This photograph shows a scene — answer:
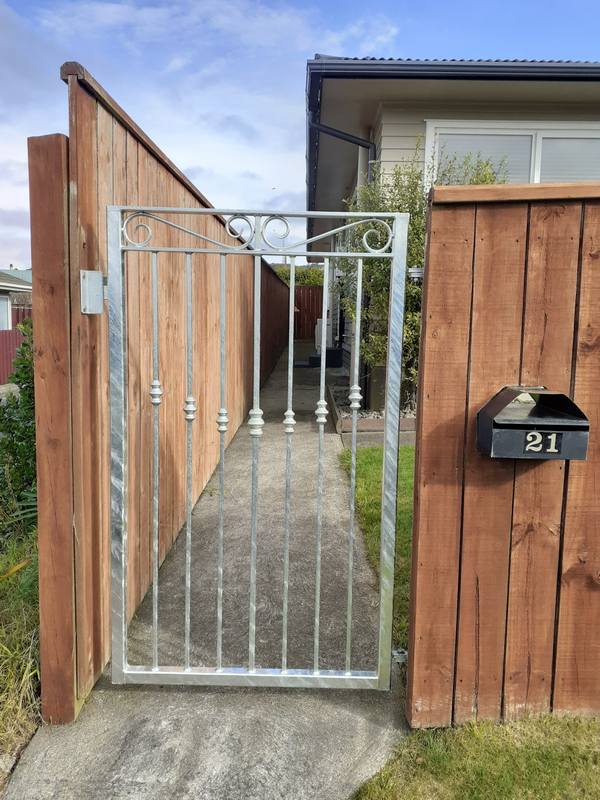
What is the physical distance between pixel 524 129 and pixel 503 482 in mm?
5717

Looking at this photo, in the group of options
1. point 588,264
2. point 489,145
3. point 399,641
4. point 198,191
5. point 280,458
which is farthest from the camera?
point 489,145

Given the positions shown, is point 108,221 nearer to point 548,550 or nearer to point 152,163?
point 152,163

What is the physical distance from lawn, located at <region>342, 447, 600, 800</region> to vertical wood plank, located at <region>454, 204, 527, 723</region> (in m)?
0.11

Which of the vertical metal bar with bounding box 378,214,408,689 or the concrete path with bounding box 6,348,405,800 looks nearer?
the concrete path with bounding box 6,348,405,800

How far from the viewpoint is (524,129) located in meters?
6.35

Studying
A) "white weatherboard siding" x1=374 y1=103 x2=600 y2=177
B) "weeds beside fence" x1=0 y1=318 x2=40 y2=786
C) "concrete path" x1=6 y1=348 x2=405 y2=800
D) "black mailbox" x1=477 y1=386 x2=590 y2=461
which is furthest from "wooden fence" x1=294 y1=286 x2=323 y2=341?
"black mailbox" x1=477 y1=386 x2=590 y2=461

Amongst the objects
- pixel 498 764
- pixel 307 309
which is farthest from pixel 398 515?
pixel 307 309

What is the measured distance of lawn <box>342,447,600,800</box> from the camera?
1678mm

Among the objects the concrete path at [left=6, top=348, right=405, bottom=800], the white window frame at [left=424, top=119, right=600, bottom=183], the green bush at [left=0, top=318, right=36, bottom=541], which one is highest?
the white window frame at [left=424, top=119, right=600, bottom=183]

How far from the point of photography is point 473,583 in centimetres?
194

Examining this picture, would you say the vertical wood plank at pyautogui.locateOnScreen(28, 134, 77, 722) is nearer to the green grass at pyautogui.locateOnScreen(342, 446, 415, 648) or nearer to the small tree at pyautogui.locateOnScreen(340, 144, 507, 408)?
the green grass at pyautogui.locateOnScreen(342, 446, 415, 648)

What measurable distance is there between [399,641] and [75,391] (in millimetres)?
1650

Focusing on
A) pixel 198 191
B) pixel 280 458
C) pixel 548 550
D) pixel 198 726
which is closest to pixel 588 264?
pixel 548 550

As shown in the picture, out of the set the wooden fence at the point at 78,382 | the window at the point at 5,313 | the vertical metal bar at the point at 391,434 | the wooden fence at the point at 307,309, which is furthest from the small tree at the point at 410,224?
the window at the point at 5,313
